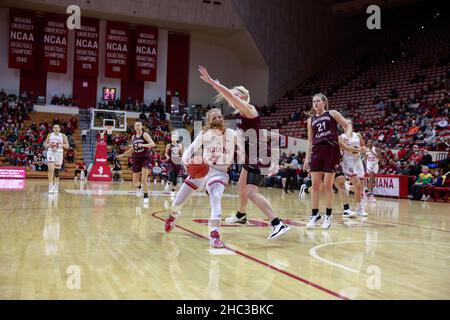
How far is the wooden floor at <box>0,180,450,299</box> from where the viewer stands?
11.7 feet

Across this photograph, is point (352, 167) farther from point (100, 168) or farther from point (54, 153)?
point (100, 168)

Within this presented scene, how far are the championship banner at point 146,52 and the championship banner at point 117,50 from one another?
2.39 feet

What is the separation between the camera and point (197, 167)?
18.6ft

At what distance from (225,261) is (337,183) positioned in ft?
15.9

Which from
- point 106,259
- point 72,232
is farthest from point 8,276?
point 72,232

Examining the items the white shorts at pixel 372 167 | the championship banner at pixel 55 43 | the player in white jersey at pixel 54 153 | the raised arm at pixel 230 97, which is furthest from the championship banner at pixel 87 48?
the raised arm at pixel 230 97

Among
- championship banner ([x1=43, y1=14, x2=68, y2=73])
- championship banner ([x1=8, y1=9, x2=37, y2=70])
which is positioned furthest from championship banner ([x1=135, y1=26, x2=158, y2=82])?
championship banner ([x1=8, y1=9, x2=37, y2=70])

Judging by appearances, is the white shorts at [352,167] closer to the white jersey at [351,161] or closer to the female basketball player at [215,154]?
the white jersey at [351,161]

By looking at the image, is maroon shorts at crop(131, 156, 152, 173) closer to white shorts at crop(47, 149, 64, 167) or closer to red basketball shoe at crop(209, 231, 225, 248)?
white shorts at crop(47, 149, 64, 167)

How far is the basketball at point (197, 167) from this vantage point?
5652mm

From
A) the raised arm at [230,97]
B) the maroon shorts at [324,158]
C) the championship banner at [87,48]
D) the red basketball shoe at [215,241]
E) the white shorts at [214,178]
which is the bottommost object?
the red basketball shoe at [215,241]

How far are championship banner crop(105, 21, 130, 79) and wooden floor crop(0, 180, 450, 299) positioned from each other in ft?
85.8

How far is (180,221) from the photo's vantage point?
25.8 feet
